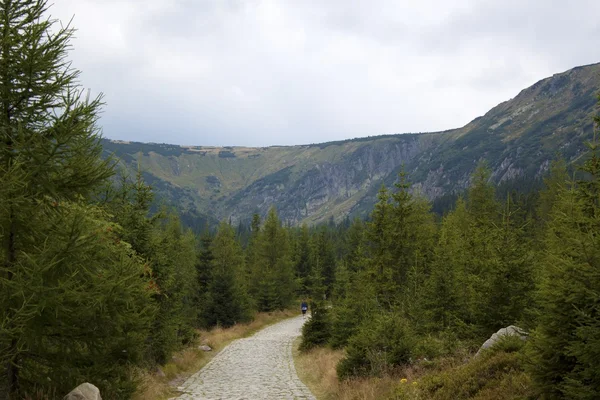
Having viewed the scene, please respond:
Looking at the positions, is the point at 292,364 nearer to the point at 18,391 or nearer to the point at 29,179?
the point at 18,391

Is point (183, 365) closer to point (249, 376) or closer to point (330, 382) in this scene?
point (249, 376)

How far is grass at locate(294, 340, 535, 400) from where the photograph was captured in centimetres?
792

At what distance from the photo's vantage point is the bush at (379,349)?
11805 millimetres

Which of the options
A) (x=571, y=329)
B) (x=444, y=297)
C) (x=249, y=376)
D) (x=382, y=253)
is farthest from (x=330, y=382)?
(x=382, y=253)

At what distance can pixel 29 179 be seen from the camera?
7148 mm

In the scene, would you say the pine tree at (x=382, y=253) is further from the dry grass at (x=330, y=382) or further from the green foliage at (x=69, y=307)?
the green foliage at (x=69, y=307)

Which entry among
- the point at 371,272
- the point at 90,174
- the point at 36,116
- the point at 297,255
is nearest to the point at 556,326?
the point at 90,174

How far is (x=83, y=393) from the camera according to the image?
275 inches

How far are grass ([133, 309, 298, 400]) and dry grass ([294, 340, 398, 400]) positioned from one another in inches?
184

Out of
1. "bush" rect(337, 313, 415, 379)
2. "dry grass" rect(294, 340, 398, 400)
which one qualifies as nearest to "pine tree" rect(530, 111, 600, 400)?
"dry grass" rect(294, 340, 398, 400)

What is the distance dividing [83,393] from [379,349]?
833 cm

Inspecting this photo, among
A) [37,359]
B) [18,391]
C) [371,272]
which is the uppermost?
[37,359]

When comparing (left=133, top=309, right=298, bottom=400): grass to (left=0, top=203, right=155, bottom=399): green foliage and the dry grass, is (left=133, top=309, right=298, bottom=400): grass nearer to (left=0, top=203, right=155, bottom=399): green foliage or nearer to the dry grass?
(left=0, top=203, right=155, bottom=399): green foliage

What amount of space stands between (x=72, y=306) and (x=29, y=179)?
2405 mm
